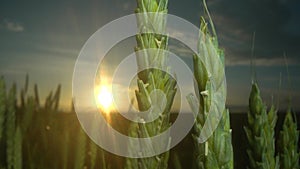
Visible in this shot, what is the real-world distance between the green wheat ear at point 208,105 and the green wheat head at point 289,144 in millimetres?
1291

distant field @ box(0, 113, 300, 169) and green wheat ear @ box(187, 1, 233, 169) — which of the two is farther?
distant field @ box(0, 113, 300, 169)

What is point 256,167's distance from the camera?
155 centimetres

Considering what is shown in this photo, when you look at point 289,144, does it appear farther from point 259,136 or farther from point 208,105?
point 208,105

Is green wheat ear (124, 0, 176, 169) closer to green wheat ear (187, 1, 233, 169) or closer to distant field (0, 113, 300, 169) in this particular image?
green wheat ear (187, 1, 233, 169)

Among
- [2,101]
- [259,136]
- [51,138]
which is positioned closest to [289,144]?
[259,136]

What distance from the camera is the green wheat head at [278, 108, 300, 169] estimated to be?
6.56 ft

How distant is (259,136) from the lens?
162cm

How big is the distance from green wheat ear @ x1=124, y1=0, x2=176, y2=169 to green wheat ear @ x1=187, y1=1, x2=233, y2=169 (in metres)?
0.06

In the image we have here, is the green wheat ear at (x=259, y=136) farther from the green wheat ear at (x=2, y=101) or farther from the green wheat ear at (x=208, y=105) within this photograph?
the green wheat ear at (x=2, y=101)

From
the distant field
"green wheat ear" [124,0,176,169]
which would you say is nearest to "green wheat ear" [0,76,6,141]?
the distant field

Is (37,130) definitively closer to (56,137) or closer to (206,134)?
(56,137)

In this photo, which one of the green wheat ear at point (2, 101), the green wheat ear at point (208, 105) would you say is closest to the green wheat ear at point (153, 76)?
the green wheat ear at point (208, 105)

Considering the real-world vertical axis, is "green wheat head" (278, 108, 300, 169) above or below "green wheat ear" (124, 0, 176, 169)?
below

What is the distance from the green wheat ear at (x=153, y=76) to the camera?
2.51 feet
